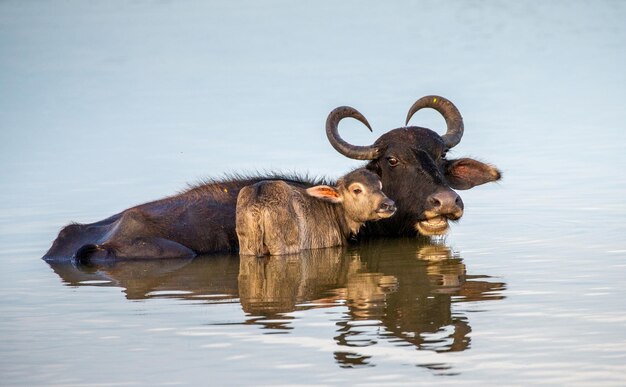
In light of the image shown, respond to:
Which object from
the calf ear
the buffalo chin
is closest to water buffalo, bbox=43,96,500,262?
the buffalo chin

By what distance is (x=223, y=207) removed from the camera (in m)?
17.2

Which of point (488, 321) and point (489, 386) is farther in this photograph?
point (488, 321)

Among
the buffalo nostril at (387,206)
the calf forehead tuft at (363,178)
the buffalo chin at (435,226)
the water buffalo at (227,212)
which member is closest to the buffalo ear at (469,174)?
the water buffalo at (227,212)

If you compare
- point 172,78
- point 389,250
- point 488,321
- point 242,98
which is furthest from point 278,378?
point 172,78

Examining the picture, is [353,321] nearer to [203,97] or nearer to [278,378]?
[278,378]

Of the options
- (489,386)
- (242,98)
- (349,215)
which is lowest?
(489,386)

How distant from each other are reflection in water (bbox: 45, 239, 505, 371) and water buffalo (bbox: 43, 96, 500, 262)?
0.28m

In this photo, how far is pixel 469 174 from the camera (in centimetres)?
1866

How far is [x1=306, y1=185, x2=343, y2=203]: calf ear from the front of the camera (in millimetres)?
16797

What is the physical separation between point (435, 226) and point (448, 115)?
2.22 m

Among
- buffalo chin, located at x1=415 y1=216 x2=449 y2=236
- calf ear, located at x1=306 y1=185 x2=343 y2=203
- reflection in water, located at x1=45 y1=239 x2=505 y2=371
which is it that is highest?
calf ear, located at x1=306 y1=185 x2=343 y2=203

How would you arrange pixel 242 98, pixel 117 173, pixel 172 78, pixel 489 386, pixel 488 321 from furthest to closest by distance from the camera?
pixel 172 78
pixel 242 98
pixel 117 173
pixel 488 321
pixel 489 386

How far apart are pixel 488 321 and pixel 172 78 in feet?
A: 72.8

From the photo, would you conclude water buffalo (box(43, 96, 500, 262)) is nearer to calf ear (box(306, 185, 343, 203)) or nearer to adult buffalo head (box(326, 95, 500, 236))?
adult buffalo head (box(326, 95, 500, 236))
